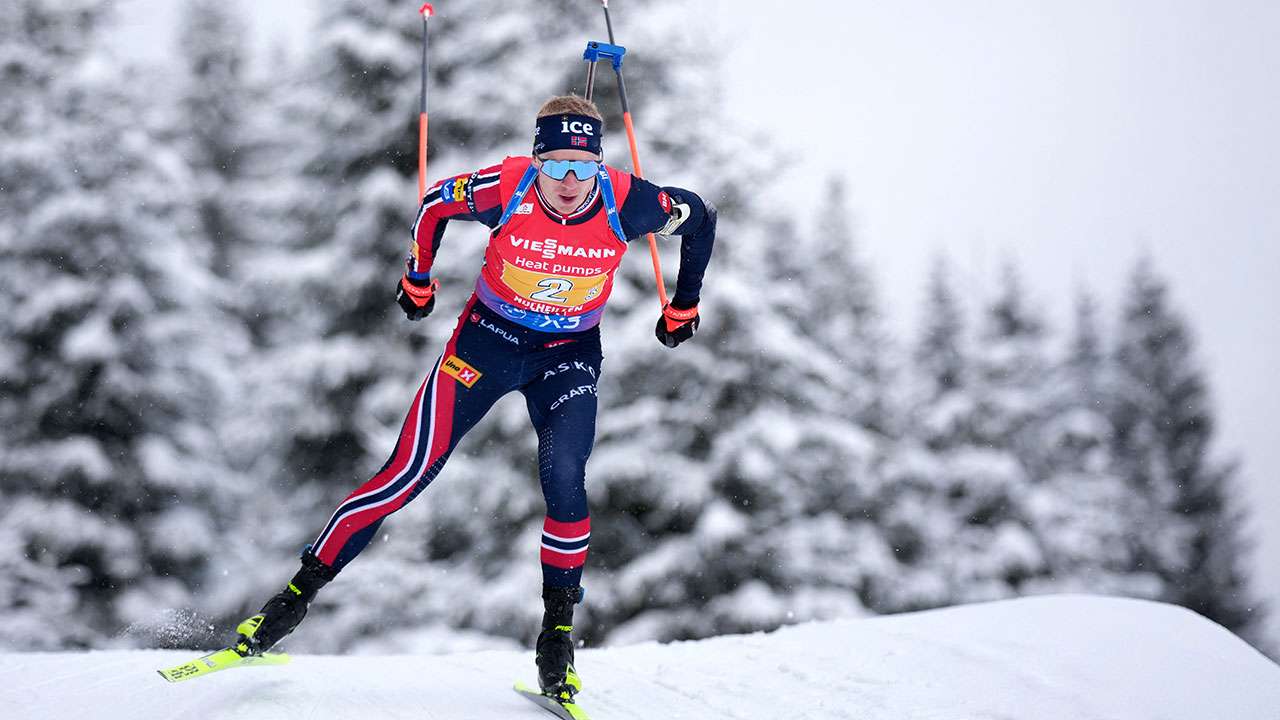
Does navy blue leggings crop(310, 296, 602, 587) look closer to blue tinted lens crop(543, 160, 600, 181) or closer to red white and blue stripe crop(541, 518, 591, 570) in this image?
red white and blue stripe crop(541, 518, 591, 570)

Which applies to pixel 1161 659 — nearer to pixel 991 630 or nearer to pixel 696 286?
pixel 991 630

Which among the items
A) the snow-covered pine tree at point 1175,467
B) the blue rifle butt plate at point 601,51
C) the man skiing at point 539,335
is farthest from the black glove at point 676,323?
the snow-covered pine tree at point 1175,467

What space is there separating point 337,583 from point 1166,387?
20.5m

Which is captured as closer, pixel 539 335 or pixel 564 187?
pixel 564 187

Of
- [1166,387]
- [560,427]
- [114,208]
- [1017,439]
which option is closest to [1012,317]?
[1017,439]

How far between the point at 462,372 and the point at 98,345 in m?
10.4

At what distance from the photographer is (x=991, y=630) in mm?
6098

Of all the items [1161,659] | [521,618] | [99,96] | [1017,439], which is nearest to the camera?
[1161,659]

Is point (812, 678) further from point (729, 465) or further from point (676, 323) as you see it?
point (729, 465)

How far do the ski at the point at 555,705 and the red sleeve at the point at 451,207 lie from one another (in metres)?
1.96

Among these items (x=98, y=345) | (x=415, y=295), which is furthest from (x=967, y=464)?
(x=415, y=295)

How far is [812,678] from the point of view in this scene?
17.2 ft

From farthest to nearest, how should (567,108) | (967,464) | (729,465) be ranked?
(967,464) < (729,465) < (567,108)

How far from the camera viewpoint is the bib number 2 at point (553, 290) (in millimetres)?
4223
